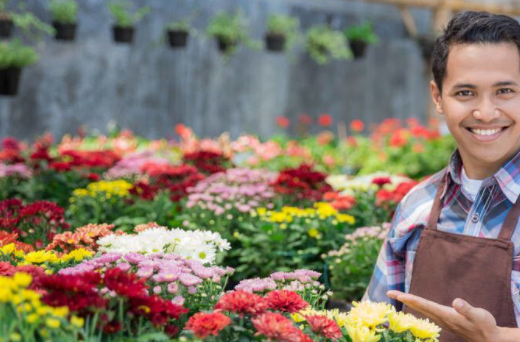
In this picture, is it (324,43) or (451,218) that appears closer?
(451,218)

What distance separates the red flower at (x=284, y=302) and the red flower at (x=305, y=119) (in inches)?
264

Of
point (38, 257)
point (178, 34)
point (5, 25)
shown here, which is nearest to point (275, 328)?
point (38, 257)

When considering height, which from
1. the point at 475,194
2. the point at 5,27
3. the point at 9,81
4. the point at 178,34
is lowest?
the point at 475,194

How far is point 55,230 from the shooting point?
9.45 feet

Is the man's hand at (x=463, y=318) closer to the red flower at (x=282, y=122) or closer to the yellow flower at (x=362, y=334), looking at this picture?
the yellow flower at (x=362, y=334)

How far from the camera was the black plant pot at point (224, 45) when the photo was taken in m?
7.56

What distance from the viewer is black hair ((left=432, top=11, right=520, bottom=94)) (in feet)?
6.33

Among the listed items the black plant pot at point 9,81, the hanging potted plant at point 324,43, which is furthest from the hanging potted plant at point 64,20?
the hanging potted plant at point 324,43

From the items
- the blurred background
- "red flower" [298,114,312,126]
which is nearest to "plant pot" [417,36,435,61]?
the blurred background

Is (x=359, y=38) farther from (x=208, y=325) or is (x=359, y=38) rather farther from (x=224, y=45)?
(x=208, y=325)

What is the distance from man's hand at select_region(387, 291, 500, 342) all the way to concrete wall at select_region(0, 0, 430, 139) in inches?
222

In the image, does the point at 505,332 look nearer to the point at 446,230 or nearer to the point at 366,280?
the point at 446,230

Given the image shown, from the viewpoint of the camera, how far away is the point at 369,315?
151 centimetres

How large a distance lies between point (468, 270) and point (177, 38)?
18.9 ft
